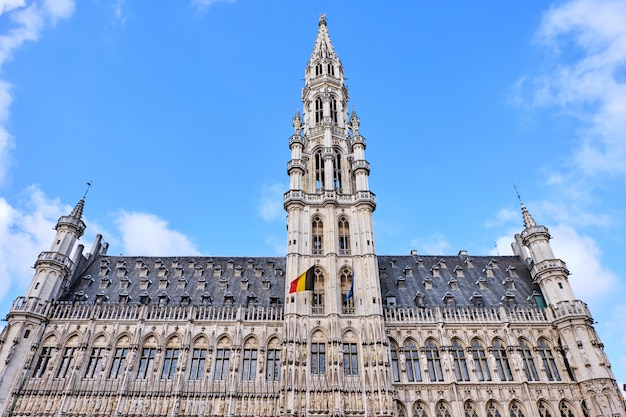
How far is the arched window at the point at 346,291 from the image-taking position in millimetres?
39906

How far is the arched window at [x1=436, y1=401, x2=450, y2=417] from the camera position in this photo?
3622 cm

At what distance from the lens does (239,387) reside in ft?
120

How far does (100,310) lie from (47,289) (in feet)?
19.3

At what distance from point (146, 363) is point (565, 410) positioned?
3702 cm

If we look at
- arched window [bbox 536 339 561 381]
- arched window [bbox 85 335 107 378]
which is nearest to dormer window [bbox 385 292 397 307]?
arched window [bbox 536 339 561 381]

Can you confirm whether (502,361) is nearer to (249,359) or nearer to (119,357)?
(249,359)

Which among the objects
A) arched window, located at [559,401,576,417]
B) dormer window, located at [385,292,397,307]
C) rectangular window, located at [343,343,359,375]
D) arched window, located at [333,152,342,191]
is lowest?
arched window, located at [559,401,576,417]

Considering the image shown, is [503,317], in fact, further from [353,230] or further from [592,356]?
[353,230]

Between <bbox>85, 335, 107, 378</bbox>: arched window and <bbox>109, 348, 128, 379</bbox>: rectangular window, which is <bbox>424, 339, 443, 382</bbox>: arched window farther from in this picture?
<bbox>85, 335, 107, 378</bbox>: arched window

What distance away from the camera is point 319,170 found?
51.5 meters

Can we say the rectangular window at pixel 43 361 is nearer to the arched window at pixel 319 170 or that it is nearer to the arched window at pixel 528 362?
the arched window at pixel 319 170

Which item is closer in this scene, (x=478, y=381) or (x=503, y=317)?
(x=478, y=381)

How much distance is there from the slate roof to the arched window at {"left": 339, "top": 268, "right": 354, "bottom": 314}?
4.81 meters

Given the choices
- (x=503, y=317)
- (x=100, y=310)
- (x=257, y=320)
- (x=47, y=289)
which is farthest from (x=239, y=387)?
(x=503, y=317)
